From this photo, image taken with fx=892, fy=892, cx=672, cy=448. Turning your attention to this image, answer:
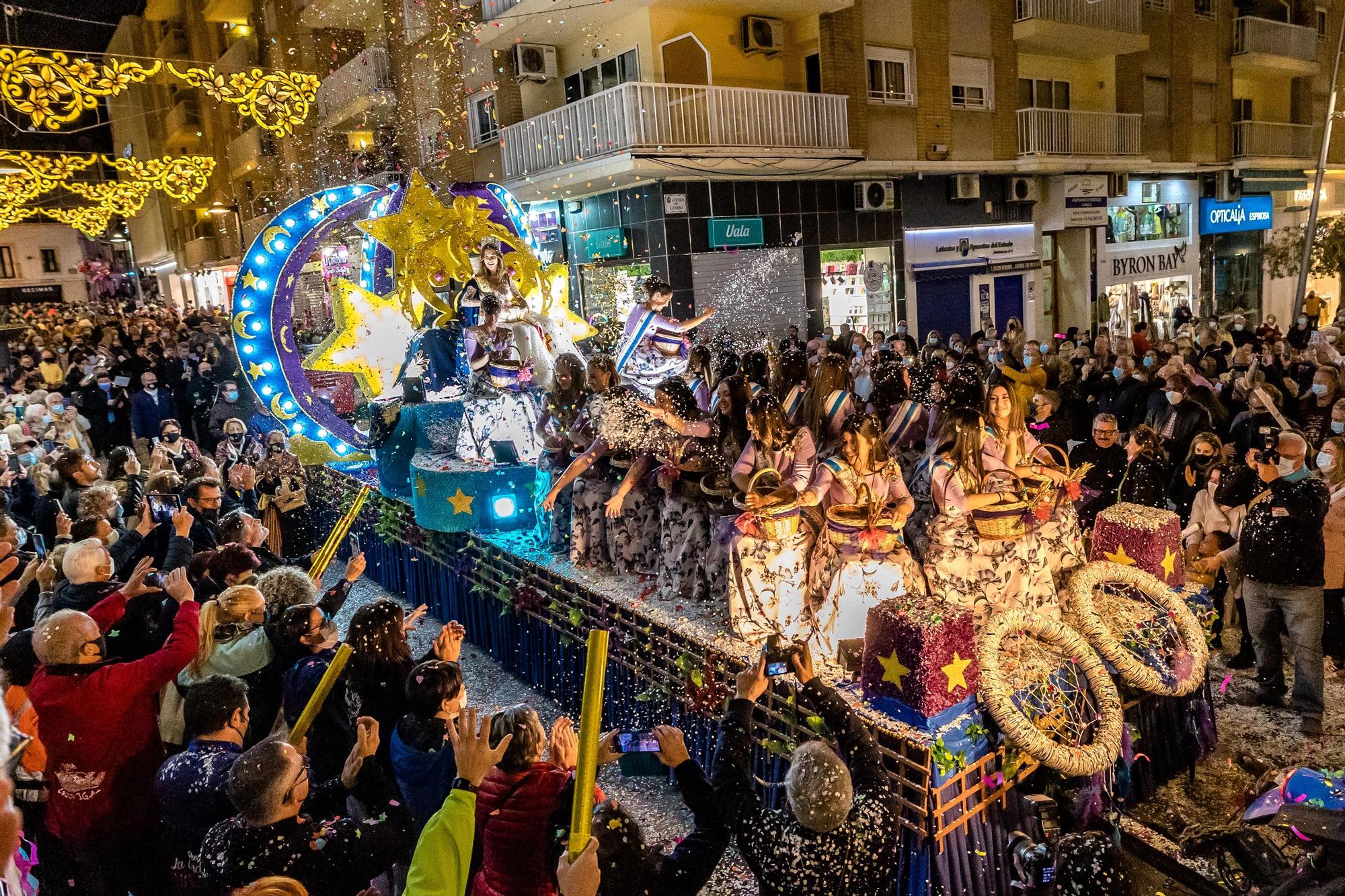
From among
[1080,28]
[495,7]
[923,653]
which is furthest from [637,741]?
[1080,28]

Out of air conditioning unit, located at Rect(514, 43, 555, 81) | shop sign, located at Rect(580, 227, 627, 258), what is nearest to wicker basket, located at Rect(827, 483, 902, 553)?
shop sign, located at Rect(580, 227, 627, 258)

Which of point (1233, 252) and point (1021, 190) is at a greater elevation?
point (1021, 190)

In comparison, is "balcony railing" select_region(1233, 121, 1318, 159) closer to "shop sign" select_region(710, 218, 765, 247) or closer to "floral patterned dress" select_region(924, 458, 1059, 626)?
"shop sign" select_region(710, 218, 765, 247)

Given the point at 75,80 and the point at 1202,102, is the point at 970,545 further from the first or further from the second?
the point at 1202,102

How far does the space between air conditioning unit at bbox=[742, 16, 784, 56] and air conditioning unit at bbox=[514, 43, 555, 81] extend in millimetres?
3742

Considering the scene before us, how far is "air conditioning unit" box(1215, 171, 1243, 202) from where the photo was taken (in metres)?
21.6

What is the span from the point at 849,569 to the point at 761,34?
13507mm

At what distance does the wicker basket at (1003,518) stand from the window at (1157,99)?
19.4m

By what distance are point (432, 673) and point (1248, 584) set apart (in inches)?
173

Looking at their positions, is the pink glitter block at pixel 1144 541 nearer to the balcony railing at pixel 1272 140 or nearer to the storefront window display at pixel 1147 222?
the storefront window display at pixel 1147 222

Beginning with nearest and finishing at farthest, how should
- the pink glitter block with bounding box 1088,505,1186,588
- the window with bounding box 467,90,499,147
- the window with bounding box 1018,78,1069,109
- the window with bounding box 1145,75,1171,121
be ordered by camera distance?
1. the pink glitter block with bounding box 1088,505,1186,588
2. the window with bounding box 467,90,499,147
3. the window with bounding box 1018,78,1069,109
4. the window with bounding box 1145,75,1171,121

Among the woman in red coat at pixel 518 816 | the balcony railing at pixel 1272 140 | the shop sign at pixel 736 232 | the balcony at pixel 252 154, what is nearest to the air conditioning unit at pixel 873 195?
the shop sign at pixel 736 232

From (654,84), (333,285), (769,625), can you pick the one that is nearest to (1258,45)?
(654,84)

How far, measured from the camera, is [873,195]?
16.4m
